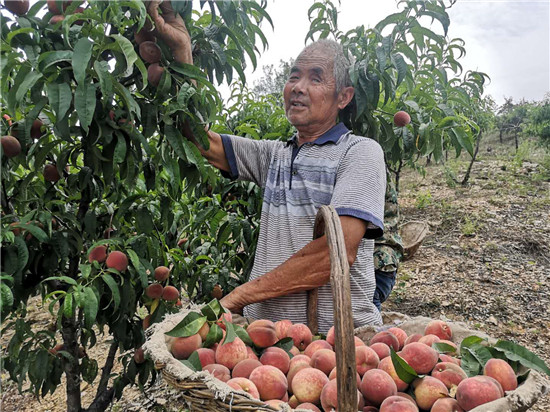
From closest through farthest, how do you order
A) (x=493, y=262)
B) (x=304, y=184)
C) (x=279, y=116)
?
(x=304, y=184) → (x=279, y=116) → (x=493, y=262)

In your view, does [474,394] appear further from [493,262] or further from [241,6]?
[493,262]

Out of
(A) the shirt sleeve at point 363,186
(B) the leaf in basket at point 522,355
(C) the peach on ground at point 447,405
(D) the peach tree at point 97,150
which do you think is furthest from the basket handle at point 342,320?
(D) the peach tree at point 97,150

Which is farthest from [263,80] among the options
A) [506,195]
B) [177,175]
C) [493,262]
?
[177,175]

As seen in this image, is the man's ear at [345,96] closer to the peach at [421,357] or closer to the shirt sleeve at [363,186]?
the shirt sleeve at [363,186]

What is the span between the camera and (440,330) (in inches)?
51.8

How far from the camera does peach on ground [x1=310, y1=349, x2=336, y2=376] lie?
1.15m

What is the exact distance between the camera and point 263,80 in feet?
83.8

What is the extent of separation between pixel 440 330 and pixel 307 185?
74cm

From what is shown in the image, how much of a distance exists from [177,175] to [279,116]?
5.46 ft

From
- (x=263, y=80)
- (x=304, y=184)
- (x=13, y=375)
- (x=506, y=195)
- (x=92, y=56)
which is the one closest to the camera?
(x=92, y=56)

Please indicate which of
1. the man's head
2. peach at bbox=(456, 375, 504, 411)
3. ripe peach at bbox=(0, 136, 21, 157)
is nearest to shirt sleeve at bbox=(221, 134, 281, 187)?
the man's head

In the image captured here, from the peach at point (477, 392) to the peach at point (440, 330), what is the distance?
0.32 meters

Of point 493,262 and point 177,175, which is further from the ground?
point 177,175

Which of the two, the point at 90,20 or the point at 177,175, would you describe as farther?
the point at 177,175
